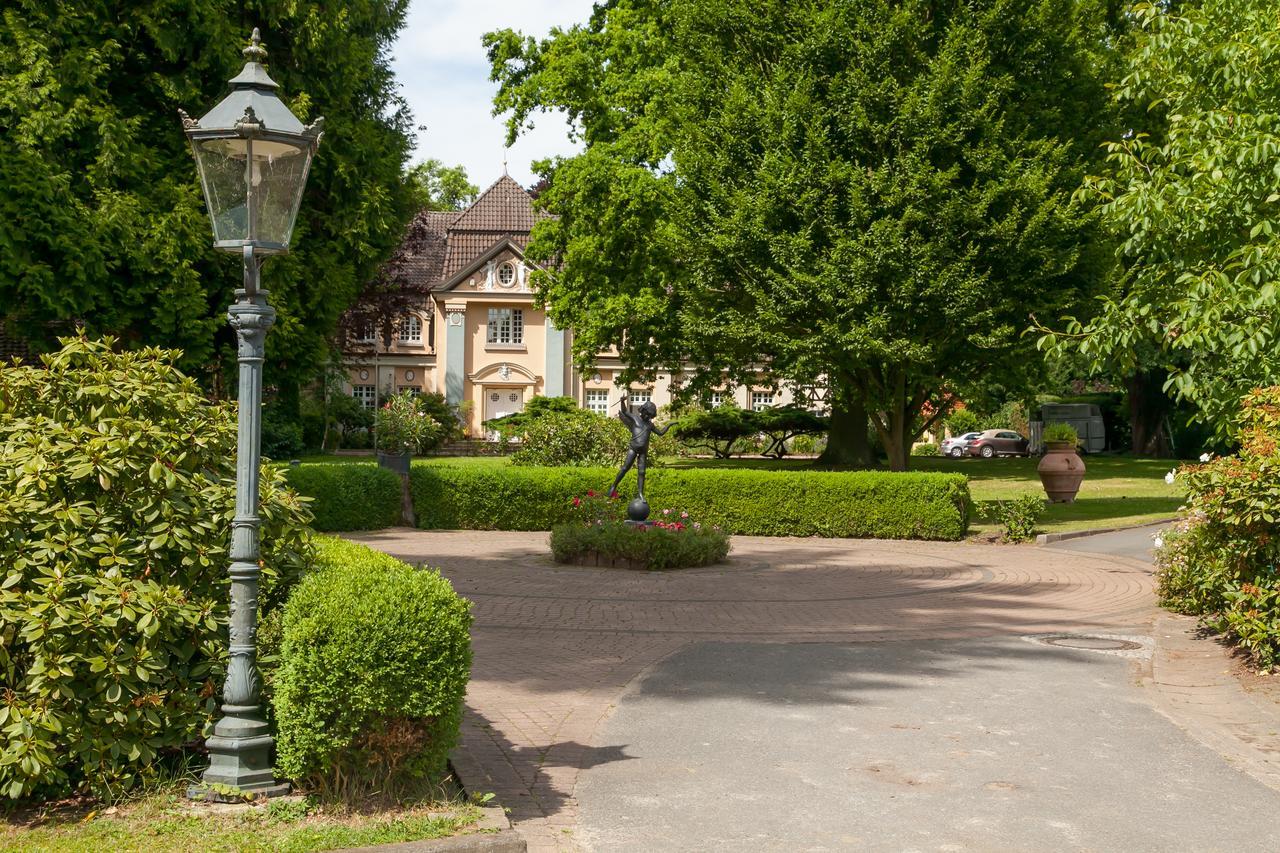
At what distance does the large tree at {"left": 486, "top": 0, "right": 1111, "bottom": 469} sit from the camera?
2227cm

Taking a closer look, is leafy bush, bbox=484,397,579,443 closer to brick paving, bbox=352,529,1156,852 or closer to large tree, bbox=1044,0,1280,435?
brick paving, bbox=352,529,1156,852

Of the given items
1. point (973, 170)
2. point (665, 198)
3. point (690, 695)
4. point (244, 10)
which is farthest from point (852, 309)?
point (690, 695)

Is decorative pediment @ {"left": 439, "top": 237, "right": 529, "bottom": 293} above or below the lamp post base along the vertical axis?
above

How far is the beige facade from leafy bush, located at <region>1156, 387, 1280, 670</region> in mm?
40372

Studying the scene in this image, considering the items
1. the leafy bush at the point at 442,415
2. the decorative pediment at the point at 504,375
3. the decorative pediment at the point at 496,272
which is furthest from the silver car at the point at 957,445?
the leafy bush at the point at 442,415

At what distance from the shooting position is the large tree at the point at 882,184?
22.3 meters

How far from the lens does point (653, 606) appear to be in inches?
492

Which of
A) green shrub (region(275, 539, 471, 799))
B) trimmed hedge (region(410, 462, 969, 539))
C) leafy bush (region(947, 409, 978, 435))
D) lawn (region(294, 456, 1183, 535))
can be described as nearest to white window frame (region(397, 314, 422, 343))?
lawn (region(294, 456, 1183, 535))

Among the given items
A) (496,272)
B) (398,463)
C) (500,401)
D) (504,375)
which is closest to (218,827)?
(398,463)

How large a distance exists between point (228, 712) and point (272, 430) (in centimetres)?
2282

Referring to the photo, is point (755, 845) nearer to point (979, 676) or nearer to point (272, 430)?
point (979, 676)

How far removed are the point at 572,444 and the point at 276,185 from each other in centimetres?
2014

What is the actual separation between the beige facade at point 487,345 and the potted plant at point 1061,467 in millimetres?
25575

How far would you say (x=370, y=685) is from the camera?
5.12 m
